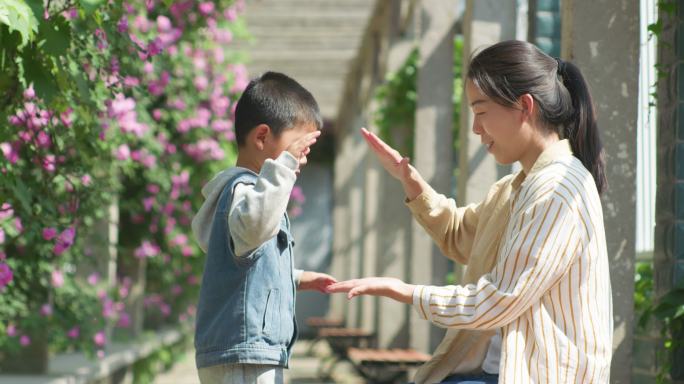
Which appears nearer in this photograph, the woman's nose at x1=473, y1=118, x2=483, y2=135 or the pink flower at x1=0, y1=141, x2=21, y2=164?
the woman's nose at x1=473, y1=118, x2=483, y2=135

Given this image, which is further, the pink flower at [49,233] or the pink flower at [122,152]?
the pink flower at [122,152]

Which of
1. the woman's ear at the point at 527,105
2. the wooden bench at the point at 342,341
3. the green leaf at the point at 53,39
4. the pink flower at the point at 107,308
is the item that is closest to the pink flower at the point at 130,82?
the green leaf at the point at 53,39

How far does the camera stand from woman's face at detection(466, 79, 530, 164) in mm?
2555

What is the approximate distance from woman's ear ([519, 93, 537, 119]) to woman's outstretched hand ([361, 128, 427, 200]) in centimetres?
49

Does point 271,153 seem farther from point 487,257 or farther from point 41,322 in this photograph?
point 41,322

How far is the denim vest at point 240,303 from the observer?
2715 millimetres

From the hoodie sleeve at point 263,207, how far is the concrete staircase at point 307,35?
8336 mm

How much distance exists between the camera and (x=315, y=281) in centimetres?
297

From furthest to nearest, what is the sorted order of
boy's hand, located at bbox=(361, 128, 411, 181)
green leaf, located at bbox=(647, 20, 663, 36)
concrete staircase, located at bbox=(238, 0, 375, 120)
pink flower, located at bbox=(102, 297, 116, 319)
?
→ concrete staircase, located at bbox=(238, 0, 375, 120) < pink flower, located at bbox=(102, 297, 116, 319) < green leaf, located at bbox=(647, 20, 663, 36) < boy's hand, located at bbox=(361, 128, 411, 181)

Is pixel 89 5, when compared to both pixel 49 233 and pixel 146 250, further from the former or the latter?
pixel 146 250

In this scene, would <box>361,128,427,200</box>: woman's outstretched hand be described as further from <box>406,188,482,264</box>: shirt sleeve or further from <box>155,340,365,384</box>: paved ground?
<box>155,340,365,384</box>: paved ground

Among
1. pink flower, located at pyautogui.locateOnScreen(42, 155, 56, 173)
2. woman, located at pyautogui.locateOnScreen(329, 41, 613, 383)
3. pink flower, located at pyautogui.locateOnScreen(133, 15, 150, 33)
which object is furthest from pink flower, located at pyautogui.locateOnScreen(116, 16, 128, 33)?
pink flower, located at pyautogui.locateOnScreen(133, 15, 150, 33)

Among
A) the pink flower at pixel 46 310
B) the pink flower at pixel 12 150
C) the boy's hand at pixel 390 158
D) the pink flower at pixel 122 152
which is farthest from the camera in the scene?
the pink flower at pixel 122 152

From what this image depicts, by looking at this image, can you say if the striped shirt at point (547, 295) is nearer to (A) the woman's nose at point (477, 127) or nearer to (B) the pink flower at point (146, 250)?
(A) the woman's nose at point (477, 127)
